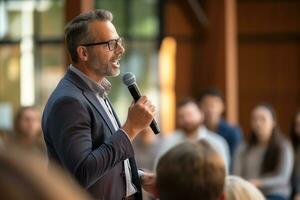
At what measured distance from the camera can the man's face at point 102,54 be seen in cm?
208

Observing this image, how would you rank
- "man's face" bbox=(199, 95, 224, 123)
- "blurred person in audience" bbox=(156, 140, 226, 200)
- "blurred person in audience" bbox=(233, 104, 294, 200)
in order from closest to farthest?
1. "blurred person in audience" bbox=(156, 140, 226, 200)
2. "blurred person in audience" bbox=(233, 104, 294, 200)
3. "man's face" bbox=(199, 95, 224, 123)

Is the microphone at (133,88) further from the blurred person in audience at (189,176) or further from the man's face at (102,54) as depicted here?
the blurred person in audience at (189,176)

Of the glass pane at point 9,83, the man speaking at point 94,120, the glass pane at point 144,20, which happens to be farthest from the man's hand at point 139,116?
the glass pane at point 144,20

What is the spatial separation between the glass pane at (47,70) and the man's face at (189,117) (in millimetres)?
4789

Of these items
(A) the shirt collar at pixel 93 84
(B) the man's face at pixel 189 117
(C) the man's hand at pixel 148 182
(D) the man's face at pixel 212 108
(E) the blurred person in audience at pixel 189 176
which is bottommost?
(D) the man's face at pixel 212 108

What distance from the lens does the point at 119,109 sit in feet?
31.9

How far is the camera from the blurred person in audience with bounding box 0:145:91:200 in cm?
64

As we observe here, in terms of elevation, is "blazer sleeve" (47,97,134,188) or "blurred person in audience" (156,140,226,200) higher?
"blurred person in audience" (156,140,226,200)

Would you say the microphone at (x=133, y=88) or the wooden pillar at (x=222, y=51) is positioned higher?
the microphone at (x=133, y=88)

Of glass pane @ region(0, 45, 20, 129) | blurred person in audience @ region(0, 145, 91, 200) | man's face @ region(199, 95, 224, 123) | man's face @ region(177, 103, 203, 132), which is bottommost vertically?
glass pane @ region(0, 45, 20, 129)

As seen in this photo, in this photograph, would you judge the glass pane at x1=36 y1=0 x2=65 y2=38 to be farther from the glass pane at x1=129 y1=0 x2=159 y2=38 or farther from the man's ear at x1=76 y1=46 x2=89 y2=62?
the man's ear at x1=76 y1=46 x2=89 y2=62

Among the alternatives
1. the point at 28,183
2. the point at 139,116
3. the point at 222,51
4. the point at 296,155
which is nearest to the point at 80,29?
the point at 139,116

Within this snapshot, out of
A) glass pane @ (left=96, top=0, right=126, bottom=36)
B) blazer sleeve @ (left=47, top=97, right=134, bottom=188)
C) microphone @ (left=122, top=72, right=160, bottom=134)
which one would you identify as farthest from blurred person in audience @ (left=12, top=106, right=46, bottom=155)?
glass pane @ (left=96, top=0, right=126, bottom=36)

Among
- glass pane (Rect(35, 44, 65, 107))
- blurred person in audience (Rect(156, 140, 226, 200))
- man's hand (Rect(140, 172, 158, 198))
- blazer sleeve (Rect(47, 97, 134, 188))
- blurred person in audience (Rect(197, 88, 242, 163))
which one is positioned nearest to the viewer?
blurred person in audience (Rect(156, 140, 226, 200))
